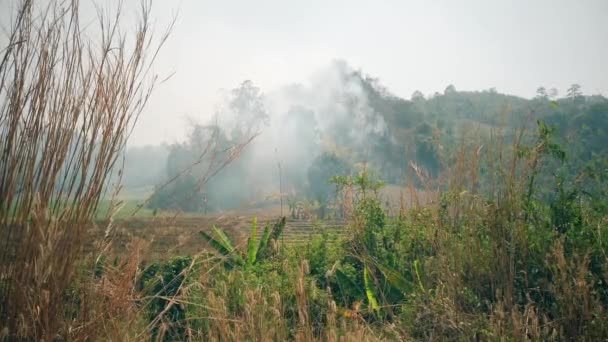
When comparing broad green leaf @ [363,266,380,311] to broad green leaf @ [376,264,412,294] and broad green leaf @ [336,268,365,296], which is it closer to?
broad green leaf @ [336,268,365,296]

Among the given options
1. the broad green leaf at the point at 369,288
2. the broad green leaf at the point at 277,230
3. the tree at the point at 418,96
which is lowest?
the broad green leaf at the point at 369,288

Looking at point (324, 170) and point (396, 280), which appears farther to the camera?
point (324, 170)

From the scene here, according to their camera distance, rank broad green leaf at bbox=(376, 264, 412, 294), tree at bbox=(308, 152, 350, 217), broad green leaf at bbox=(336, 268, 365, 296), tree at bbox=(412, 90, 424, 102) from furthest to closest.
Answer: tree at bbox=(412, 90, 424, 102)
tree at bbox=(308, 152, 350, 217)
broad green leaf at bbox=(336, 268, 365, 296)
broad green leaf at bbox=(376, 264, 412, 294)

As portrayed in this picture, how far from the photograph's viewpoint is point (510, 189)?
3.01 metres

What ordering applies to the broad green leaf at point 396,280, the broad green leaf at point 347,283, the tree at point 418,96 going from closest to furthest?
the broad green leaf at point 396,280, the broad green leaf at point 347,283, the tree at point 418,96

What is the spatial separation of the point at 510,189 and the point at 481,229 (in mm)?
412

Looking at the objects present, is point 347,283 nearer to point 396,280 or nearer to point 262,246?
point 396,280

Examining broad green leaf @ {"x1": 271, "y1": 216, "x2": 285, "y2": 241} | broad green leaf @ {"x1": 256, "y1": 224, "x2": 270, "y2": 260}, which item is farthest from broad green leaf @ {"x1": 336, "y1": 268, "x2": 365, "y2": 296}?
broad green leaf @ {"x1": 256, "y1": 224, "x2": 270, "y2": 260}

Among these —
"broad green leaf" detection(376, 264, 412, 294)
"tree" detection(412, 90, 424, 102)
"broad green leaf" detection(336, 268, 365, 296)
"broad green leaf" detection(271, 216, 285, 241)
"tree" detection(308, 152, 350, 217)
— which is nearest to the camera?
"broad green leaf" detection(376, 264, 412, 294)

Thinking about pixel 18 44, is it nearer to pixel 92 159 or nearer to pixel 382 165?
pixel 92 159

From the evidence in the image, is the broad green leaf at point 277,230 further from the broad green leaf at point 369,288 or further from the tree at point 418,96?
the tree at point 418,96

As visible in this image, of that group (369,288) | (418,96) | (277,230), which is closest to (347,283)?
(369,288)

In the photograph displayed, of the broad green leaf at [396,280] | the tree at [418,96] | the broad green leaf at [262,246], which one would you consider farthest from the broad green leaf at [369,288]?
the tree at [418,96]

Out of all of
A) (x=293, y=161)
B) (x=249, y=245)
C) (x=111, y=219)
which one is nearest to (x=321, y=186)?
(x=293, y=161)
